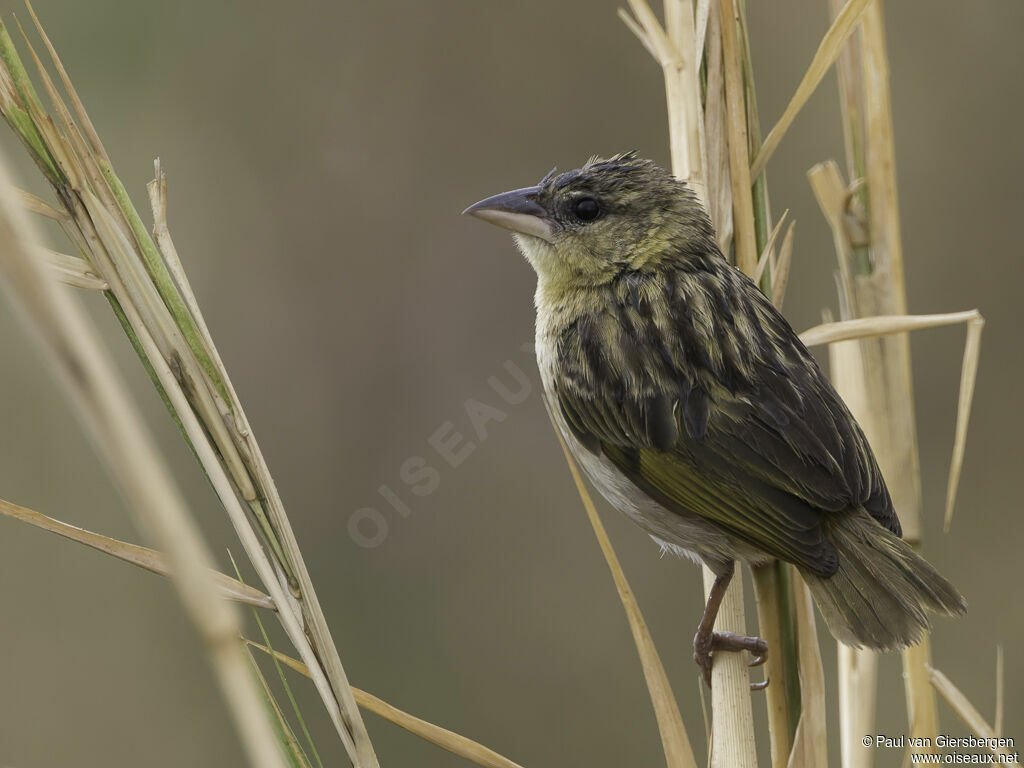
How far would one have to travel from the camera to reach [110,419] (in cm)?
88

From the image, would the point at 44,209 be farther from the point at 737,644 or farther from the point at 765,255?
the point at 737,644

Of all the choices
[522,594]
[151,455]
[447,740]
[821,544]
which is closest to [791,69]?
[522,594]

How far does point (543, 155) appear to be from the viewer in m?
5.14

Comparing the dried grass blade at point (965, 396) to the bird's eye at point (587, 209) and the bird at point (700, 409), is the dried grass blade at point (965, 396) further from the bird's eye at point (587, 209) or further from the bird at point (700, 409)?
the bird's eye at point (587, 209)

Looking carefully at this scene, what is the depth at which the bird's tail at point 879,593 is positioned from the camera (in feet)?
7.32

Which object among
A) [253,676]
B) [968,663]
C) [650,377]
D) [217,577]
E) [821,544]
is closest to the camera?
[253,676]

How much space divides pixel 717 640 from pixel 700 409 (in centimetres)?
57

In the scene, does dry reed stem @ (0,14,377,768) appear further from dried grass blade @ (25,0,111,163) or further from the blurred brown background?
the blurred brown background

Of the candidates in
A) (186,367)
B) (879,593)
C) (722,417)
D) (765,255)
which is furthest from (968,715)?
(186,367)

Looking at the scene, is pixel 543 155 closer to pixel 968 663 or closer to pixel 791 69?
pixel 791 69

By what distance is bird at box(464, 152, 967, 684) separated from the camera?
232cm

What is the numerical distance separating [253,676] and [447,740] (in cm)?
45

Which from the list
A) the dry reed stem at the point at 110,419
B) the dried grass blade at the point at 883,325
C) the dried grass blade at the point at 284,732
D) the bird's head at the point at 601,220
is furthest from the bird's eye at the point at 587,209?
the dry reed stem at the point at 110,419

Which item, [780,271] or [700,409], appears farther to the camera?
[700,409]
